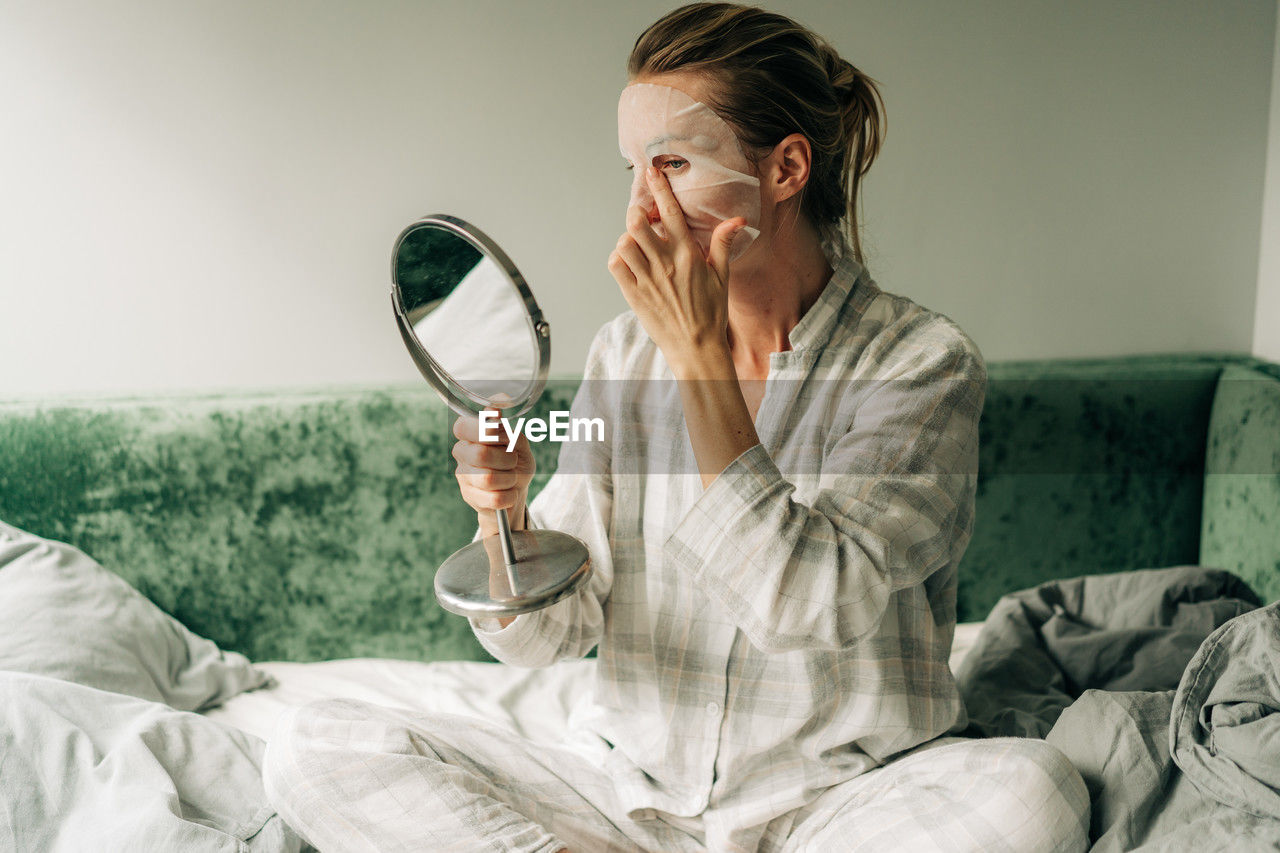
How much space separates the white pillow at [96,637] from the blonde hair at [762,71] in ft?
3.80

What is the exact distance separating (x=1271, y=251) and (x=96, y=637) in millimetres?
2020

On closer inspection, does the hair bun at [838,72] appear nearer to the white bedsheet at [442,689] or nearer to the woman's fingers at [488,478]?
the woman's fingers at [488,478]

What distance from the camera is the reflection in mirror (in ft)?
2.93

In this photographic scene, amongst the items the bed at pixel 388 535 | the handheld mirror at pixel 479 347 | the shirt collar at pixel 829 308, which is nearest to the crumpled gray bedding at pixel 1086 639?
the bed at pixel 388 535

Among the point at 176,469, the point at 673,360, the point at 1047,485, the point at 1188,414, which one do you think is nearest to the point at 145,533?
the point at 176,469

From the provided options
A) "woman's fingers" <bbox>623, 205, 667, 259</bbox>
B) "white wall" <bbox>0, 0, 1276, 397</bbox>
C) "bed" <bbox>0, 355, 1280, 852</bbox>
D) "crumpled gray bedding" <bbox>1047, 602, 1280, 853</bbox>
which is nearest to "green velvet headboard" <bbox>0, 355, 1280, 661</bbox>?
"bed" <bbox>0, 355, 1280, 852</bbox>

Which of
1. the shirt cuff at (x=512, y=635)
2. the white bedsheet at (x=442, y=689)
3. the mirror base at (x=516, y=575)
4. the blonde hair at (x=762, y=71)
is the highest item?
the blonde hair at (x=762, y=71)

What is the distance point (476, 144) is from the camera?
5.44 ft

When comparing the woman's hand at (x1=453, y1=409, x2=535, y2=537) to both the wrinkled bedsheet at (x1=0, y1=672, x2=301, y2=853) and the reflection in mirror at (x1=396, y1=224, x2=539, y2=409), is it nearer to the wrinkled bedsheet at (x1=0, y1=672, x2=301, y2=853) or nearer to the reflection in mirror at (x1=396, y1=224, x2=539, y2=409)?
the reflection in mirror at (x1=396, y1=224, x2=539, y2=409)

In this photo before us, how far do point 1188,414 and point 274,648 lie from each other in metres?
1.65

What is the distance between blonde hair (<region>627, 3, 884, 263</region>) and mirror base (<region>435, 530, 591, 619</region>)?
47cm

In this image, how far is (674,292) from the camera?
921 millimetres

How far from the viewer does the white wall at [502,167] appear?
1626mm

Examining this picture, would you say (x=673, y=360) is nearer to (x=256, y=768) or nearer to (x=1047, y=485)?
(x=256, y=768)
